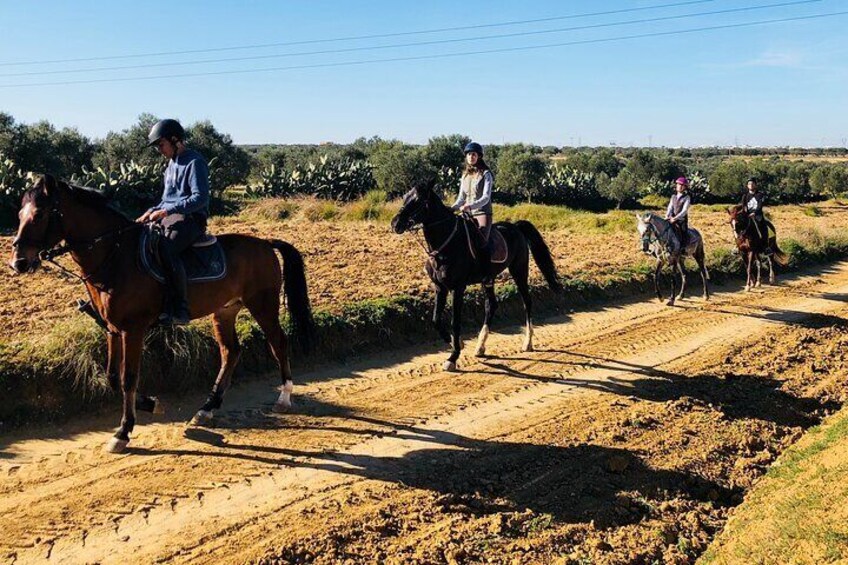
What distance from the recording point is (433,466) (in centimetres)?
569

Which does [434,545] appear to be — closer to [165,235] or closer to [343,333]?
[165,235]

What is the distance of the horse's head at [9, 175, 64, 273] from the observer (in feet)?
16.9

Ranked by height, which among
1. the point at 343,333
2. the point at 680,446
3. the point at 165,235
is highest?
the point at 165,235

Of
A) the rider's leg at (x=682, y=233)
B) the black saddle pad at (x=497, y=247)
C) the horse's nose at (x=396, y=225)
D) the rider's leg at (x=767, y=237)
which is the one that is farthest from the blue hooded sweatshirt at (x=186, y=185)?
the rider's leg at (x=767, y=237)

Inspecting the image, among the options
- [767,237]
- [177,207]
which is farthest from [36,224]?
[767,237]

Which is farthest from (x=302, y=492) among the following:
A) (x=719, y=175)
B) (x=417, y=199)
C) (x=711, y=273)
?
(x=719, y=175)

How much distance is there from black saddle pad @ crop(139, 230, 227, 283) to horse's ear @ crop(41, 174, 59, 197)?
33.4 inches

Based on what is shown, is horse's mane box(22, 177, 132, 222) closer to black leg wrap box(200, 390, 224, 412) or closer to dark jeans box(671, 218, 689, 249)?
black leg wrap box(200, 390, 224, 412)

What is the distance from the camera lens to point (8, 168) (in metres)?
20.0

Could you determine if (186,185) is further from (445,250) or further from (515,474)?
(515,474)

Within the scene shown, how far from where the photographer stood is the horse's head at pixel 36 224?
5.15 meters

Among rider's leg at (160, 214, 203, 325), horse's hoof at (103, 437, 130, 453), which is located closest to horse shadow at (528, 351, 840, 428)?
rider's leg at (160, 214, 203, 325)

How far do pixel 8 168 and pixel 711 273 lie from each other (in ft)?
71.4

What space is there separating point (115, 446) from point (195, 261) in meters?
1.90
